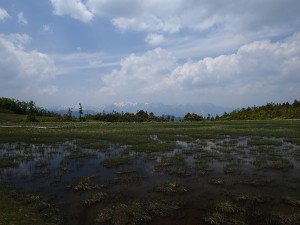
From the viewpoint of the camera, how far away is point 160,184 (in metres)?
21.3

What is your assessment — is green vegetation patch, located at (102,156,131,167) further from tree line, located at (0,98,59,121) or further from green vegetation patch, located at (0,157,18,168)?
tree line, located at (0,98,59,121)

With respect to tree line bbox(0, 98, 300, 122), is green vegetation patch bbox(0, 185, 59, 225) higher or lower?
lower

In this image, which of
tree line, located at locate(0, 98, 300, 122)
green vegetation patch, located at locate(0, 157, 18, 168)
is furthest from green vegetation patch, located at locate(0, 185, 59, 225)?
tree line, located at locate(0, 98, 300, 122)

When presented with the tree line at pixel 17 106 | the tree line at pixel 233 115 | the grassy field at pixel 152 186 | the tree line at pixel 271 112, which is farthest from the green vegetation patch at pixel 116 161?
the tree line at pixel 17 106

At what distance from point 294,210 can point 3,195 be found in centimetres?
1745

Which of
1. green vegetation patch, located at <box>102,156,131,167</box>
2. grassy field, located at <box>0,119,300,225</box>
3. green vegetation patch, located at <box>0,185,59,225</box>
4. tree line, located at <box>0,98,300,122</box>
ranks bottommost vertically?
green vegetation patch, located at <box>0,185,59,225</box>

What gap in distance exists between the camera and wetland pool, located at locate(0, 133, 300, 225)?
16.3m

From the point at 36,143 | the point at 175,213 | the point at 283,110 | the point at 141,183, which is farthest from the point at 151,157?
the point at 283,110

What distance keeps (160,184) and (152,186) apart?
614 millimetres

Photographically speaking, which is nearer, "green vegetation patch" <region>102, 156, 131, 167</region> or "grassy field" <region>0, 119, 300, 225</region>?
"grassy field" <region>0, 119, 300, 225</region>

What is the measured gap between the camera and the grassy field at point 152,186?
53.3 feet

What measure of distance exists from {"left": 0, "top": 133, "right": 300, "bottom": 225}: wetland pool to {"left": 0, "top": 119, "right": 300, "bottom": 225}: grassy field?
0.05m

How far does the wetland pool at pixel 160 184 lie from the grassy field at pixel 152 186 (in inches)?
2.0

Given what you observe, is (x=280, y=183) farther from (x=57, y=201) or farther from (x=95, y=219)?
(x=57, y=201)
